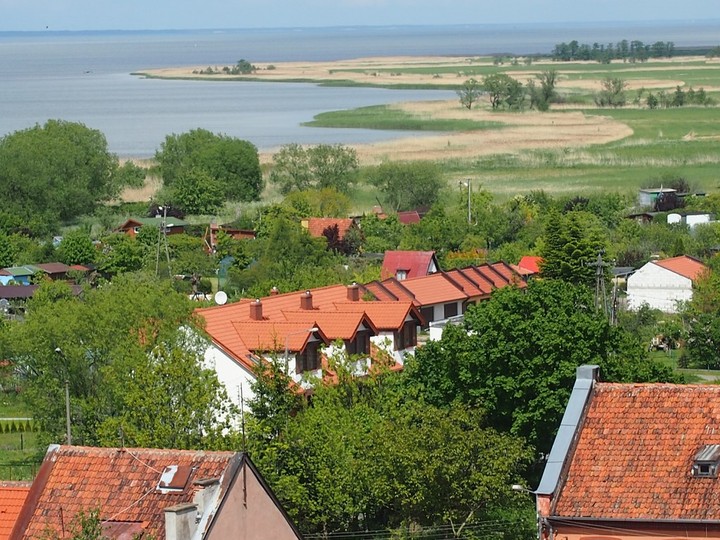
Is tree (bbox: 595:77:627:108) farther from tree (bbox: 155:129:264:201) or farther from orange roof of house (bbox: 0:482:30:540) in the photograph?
orange roof of house (bbox: 0:482:30:540)

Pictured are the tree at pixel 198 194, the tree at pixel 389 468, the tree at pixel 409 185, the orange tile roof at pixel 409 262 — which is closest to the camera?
the tree at pixel 389 468

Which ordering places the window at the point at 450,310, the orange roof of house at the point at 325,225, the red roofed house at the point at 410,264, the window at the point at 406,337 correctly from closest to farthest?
the window at the point at 406,337
the window at the point at 450,310
the red roofed house at the point at 410,264
the orange roof of house at the point at 325,225

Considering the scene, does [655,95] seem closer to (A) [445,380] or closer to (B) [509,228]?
(B) [509,228]

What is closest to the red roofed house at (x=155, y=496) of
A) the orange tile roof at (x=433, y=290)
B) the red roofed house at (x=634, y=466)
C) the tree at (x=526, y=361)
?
the red roofed house at (x=634, y=466)

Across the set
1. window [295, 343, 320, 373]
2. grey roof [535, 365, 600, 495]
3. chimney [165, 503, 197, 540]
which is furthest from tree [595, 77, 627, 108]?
chimney [165, 503, 197, 540]

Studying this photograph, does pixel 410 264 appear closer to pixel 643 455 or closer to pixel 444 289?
pixel 444 289

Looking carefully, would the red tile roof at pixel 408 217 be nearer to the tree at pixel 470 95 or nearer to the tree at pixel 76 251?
the tree at pixel 76 251

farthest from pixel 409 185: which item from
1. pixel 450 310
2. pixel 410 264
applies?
pixel 450 310
